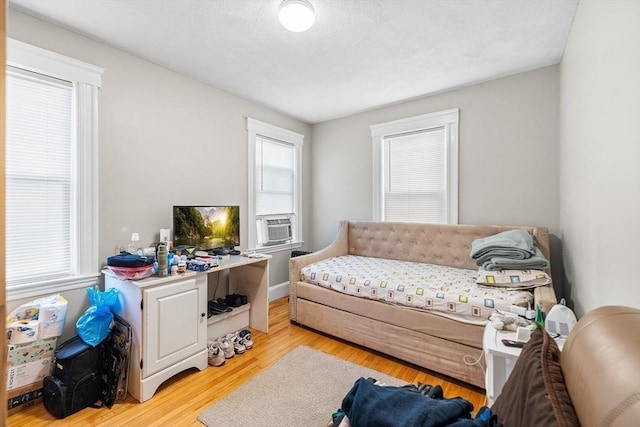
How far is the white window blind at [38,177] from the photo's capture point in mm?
1865

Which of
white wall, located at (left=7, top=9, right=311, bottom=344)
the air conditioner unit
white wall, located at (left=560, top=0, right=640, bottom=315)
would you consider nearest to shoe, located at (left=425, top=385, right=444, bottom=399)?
white wall, located at (left=560, top=0, right=640, bottom=315)

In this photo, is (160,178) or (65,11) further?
(160,178)

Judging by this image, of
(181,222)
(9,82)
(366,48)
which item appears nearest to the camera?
(9,82)

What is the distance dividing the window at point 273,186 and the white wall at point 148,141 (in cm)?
23

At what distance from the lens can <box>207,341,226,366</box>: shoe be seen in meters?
2.26

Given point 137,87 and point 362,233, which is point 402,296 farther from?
point 137,87

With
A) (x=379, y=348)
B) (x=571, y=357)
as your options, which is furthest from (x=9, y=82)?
(x=379, y=348)

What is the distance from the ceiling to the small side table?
2.04 metres

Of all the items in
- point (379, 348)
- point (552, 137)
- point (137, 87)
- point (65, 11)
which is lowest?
point (379, 348)

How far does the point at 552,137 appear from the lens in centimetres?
262

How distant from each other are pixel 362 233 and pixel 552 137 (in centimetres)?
218

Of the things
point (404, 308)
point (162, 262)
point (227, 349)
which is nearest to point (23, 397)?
point (162, 262)

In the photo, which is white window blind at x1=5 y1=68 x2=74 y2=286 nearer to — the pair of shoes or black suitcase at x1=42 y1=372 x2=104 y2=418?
black suitcase at x1=42 y1=372 x2=104 y2=418

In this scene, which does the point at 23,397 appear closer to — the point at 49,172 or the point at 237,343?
the point at 237,343
